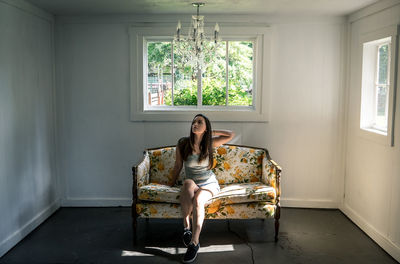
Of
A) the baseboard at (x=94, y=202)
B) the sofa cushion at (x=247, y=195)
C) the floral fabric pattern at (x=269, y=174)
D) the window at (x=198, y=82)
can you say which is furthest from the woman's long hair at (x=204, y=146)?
the baseboard at (x=94, y=202)

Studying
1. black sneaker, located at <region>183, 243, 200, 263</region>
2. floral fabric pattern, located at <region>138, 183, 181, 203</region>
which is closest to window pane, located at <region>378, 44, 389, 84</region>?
floral fabric pattern, located at <region>138, 183, 181, 203</region>

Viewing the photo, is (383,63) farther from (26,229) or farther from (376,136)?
(26,229)

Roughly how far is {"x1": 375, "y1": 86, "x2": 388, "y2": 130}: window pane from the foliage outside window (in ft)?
4.96

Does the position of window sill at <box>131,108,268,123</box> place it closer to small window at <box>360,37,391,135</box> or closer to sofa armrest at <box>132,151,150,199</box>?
sofa armrest at <box>132,151,150,199</box>

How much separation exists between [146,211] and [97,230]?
73 centimetres

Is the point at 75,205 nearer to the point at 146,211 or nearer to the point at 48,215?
the point at 48,215

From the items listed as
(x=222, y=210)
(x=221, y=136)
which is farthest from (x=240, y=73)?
(x=222, y=210)

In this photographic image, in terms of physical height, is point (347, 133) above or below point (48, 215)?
above

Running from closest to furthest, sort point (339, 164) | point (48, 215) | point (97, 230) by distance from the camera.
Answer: point (97, 230)
point (48, 215)
point (339, 164)

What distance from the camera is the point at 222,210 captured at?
407 cm

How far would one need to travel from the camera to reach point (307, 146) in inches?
206

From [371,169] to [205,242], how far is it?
1.88 m

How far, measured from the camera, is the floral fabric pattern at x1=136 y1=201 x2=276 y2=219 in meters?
4.07

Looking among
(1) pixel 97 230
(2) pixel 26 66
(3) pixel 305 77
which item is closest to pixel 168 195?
(1) pixel 97 230
